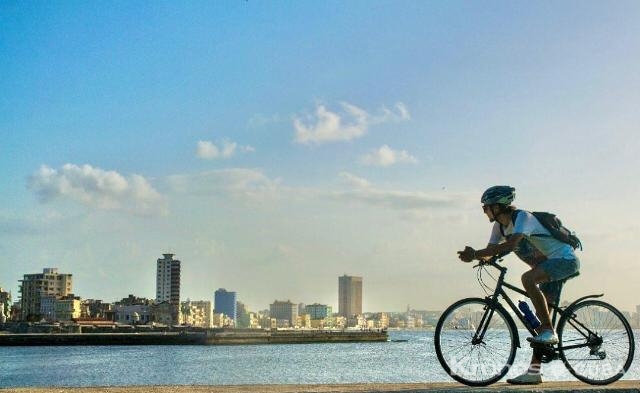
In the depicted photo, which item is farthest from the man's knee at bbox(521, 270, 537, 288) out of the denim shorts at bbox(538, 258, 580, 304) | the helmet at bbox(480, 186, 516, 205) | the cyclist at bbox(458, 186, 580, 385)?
the helmet at bbox(480, 186, 516, 205)

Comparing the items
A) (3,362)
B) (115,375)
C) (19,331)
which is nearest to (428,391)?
Result: (115,375)

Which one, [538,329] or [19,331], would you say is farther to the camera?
[19,331]

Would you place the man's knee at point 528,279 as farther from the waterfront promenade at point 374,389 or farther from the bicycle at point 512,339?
the waterfront promenade at point 374,389

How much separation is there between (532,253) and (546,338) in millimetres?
724

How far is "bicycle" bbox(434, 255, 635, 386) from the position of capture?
22.4 feet

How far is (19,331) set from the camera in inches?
7333

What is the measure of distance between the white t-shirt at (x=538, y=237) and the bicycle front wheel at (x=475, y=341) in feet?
2.06

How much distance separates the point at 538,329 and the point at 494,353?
42 centimetres

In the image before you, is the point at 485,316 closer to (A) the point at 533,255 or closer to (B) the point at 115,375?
(A) the point at 533,255

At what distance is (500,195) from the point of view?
22.9 feet

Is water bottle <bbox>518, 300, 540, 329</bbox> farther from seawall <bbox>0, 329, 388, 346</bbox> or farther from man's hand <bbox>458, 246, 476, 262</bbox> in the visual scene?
seawall <bbox>0, 329, 388, 346</bbox>

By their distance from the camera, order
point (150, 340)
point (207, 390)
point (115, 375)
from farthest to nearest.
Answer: point (150, 340) < point (115, 375) < point (207, 390)

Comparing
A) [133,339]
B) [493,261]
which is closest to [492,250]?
[493,261]

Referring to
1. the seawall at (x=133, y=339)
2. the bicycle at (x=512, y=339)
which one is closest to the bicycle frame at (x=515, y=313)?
the bicycle at (x=512, y=339)
